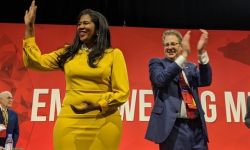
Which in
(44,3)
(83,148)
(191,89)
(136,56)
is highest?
(44,3)

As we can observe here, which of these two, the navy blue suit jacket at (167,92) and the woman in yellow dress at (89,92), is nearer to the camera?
the woman in yellow dress at (89,92)

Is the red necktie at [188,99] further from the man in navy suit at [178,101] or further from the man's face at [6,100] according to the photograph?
the man's face at [6,100]

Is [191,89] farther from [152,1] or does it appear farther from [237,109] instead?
[152,1]

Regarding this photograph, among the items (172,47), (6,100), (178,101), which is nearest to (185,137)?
(178,101)

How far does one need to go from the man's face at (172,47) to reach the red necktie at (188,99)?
12 cm

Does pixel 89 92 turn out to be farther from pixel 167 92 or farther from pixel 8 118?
pixel 8 118

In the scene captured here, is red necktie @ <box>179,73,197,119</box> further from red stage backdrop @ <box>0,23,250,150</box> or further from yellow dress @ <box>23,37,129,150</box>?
red stage backdrop @ <box>0,23,250,150</box>

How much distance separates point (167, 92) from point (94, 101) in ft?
1.98

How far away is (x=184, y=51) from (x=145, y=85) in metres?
3.28

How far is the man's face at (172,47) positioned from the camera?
89.8 inches

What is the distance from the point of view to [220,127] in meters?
5.29

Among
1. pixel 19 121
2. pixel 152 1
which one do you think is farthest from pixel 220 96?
pixel 19 121

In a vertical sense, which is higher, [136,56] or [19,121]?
[136,56]

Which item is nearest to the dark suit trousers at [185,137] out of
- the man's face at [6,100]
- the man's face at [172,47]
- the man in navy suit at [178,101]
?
the man in navy suit at [178,101]
